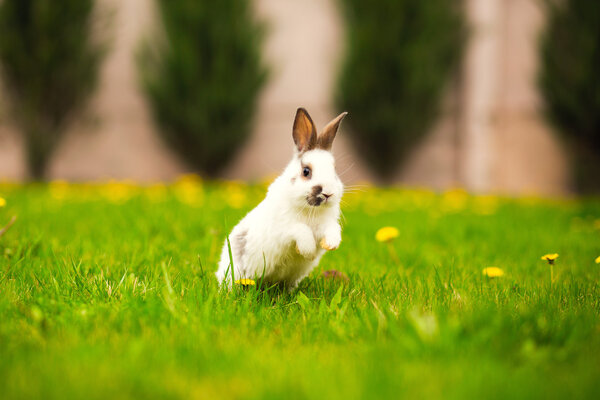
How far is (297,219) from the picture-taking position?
179cm

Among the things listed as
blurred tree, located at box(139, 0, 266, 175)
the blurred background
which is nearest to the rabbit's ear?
the blurred background

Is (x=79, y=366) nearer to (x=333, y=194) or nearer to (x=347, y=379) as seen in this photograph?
(x=347, y=379)

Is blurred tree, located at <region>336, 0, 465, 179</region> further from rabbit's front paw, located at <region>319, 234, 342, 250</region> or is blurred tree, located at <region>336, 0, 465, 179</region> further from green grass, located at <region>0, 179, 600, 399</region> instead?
rabbit's front paw, located at <region>319, 234, 342, 250</region>

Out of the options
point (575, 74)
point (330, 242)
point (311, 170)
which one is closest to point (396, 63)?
point (575, 74)

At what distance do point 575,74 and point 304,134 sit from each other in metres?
8.49

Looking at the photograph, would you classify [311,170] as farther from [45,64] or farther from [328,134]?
[45,64]

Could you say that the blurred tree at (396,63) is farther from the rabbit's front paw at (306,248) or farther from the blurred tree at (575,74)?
the rabbit's front paw at (306,248)

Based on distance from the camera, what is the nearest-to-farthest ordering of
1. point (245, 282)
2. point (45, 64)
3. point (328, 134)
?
point (245, 282)
point (328, 134)
point (45, 64)

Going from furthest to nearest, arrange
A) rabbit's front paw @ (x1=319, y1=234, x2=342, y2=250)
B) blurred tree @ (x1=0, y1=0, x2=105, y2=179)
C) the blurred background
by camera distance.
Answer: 1. the blurred background
2. blurred tree @ (x1=0, y1=0, x2=105, y2=179)
3. rabbit's front paw @ (x1=319, y1=234, x2=342, y2=250)

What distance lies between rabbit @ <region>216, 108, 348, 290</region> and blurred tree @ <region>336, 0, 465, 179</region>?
673cm

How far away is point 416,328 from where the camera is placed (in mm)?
1326

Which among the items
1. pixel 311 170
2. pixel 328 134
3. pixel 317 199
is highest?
pixel 328 134

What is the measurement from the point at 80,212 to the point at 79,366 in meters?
3.13

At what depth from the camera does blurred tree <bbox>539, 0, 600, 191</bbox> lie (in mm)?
8266
